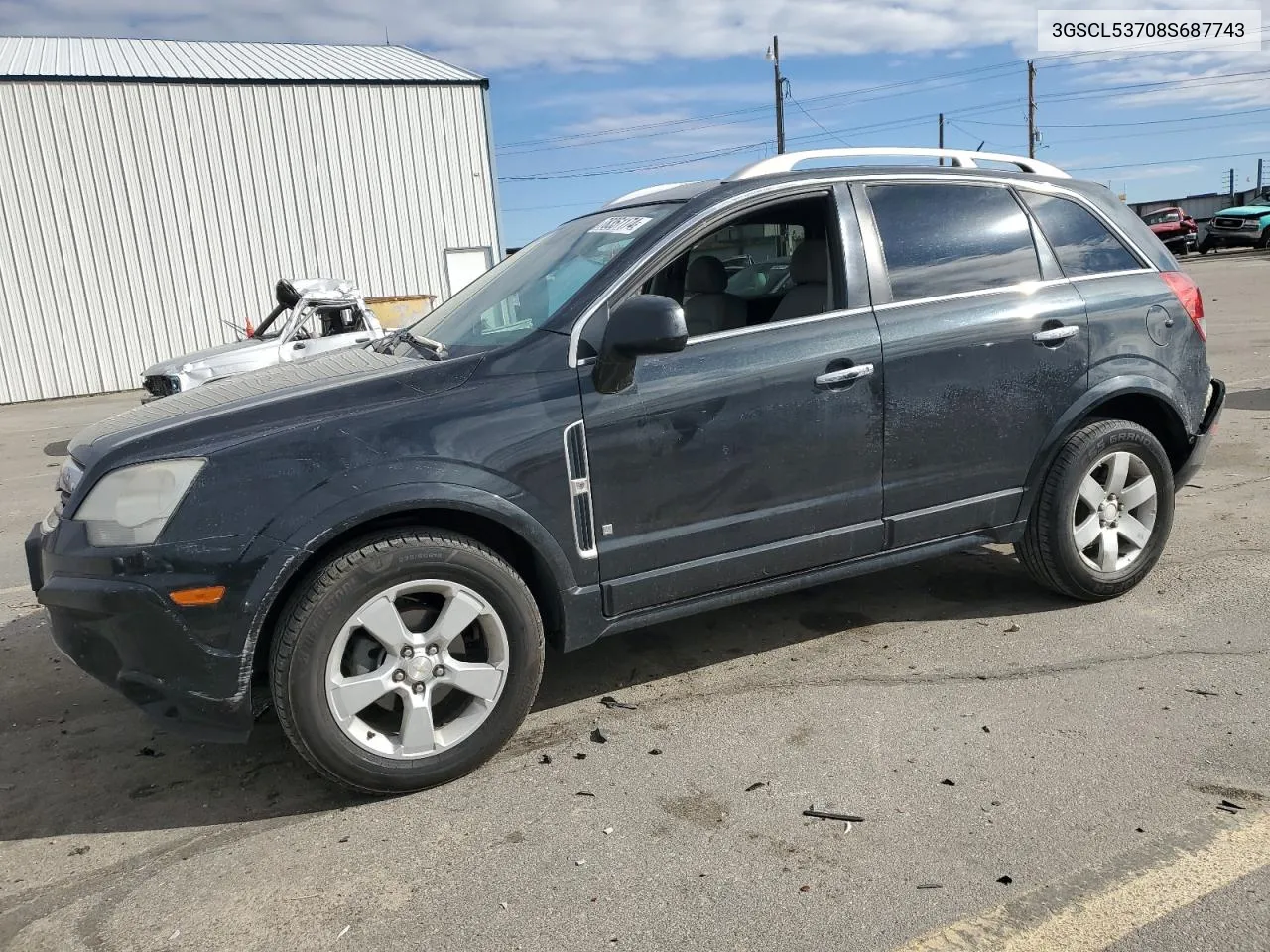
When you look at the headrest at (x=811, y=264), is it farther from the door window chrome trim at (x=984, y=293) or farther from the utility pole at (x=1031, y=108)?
the utility pole at (x=1031, y=108)

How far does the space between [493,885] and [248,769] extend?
119 cm

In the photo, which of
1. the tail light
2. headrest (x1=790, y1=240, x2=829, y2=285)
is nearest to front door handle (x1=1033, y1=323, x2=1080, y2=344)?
the tail light

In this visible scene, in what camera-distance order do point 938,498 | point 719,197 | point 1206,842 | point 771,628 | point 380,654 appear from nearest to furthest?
point 1206,842, point 380,654, point 719,197, point 938,498, point 771,628

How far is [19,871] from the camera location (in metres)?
2.79

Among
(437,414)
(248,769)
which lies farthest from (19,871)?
(437,414)

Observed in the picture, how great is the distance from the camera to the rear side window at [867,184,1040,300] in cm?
388

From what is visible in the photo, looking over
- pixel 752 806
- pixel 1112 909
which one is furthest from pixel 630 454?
pixel 1112 909

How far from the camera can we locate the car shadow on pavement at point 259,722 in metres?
3.11

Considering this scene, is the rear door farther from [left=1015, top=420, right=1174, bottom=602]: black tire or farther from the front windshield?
the front windshield

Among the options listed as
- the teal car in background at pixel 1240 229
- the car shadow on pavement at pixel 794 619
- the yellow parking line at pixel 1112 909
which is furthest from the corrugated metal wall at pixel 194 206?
the teal car in background at pixel 1240 229

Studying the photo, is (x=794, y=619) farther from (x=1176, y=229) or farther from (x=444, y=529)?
(x=1176, y=229)

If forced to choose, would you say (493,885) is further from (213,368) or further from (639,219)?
(213,368)

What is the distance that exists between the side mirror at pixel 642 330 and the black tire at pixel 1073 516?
6.35ft

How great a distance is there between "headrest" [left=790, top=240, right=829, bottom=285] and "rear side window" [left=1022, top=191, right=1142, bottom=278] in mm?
1058
